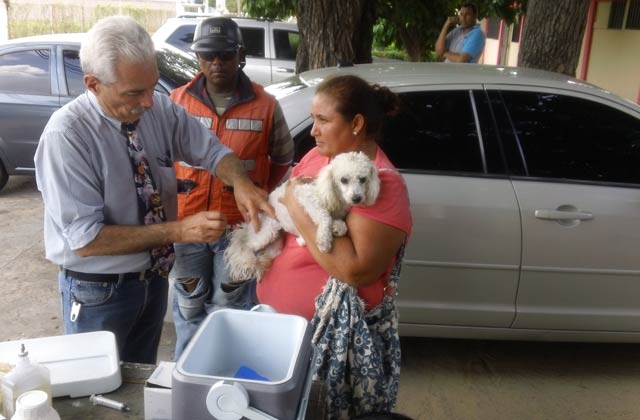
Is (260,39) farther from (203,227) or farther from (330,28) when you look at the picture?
(203,227)

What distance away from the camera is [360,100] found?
222cm

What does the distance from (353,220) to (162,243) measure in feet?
2.08

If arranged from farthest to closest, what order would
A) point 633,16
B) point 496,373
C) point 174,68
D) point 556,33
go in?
point 633,16 < point 174,68 < point 556,33 < point 496,373

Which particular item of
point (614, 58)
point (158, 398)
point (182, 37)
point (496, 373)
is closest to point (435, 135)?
Result: point (496, 373)

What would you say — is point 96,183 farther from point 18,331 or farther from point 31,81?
point 31,81

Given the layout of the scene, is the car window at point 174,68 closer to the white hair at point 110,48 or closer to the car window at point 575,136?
the car window at point 575,136

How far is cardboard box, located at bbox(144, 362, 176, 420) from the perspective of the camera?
1498 mm

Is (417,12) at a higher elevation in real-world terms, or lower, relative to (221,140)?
higher

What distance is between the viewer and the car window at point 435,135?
11.0 ft

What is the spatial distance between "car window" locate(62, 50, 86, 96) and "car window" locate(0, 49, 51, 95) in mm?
201

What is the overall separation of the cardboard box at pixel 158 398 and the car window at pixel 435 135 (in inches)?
82.1

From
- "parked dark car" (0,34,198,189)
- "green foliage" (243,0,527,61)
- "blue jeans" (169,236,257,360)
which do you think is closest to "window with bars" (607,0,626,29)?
"green foliage" (243,0,527,61)

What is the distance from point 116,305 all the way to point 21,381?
0.73 metres

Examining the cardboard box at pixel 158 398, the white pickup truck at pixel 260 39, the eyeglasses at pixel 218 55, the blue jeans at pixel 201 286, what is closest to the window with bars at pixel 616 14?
the white pickup truck at pixel 260 39
